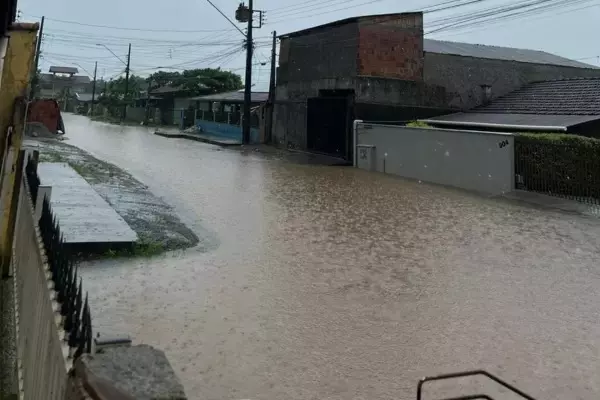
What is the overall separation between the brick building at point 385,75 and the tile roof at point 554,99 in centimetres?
133

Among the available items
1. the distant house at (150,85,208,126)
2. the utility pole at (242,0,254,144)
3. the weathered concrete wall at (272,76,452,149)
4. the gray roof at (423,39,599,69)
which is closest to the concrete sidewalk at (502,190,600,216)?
the weathered concrete wall at (272,76,452,149)

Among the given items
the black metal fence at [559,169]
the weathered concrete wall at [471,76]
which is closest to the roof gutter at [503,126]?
the black metal fence at [559,169]

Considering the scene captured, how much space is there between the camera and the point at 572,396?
4129 millimetres

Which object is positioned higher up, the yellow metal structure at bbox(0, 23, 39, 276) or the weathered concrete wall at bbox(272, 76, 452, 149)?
the weathered concrete wall at bbox(272, 76, 452, 149)

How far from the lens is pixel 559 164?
13594 mm

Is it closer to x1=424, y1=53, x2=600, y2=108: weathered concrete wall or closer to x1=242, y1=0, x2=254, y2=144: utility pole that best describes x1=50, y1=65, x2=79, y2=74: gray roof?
x1=242, y1=0, x2=254, y2=144: utility pole

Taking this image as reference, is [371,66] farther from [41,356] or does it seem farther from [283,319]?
[41,356]

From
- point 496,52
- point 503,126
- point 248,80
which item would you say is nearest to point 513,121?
point 503,126

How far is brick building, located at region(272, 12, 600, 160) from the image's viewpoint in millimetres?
23734

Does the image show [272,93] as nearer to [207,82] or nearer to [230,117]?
[230,117]

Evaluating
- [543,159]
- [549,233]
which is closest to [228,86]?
[543,159]

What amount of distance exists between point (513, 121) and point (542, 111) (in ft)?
5.36

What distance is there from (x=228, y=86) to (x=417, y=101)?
106 feet

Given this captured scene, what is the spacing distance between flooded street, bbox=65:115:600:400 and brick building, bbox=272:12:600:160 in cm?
1288
